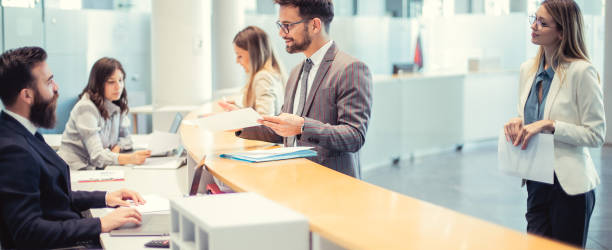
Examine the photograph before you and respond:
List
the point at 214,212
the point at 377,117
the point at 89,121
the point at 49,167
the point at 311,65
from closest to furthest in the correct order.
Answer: the point at 214,212, the point at 49,167, the point at 311,65, the point at 89,121, the point at 377,117

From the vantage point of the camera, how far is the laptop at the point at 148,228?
2.74m

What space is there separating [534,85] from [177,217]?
1926 mm

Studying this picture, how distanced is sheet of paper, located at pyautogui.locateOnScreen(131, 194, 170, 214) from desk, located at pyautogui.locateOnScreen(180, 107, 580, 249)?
14.0 inches

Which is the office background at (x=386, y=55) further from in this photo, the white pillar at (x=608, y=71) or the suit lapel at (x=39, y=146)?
the suit lapel at (x=39, y=146)

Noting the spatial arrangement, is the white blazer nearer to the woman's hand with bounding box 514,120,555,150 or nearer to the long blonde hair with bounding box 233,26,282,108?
the woman's hand with bounding box 514,120,555,150

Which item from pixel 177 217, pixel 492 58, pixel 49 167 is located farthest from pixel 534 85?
pixel 492 58

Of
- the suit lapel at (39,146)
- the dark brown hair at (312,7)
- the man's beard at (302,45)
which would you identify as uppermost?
the dark brown hair at (312,7)

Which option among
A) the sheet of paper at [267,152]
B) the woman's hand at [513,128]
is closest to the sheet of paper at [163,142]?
the sheet of paper at [267,152]

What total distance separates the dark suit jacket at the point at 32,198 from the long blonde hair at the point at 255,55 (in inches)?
91.2

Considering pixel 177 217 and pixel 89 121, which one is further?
pixel 89 121

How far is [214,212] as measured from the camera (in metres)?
2.03

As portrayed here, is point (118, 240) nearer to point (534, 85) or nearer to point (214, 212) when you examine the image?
point (214, 212)

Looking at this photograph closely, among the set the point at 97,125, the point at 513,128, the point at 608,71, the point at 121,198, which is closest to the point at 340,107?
the point at 513,128

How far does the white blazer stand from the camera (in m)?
3.03
